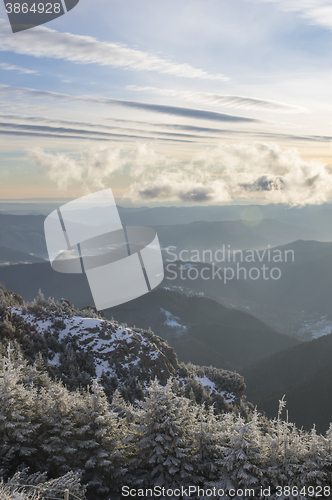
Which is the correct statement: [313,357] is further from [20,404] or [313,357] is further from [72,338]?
[20,404]

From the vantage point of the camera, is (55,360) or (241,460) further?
(55,360)

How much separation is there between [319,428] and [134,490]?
133129mm

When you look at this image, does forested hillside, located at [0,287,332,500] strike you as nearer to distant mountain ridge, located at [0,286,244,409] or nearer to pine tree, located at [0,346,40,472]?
pine tree, located at [0,346,40,472]

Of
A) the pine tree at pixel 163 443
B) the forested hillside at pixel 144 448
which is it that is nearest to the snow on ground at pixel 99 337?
the forested hillside at pixel 144 448

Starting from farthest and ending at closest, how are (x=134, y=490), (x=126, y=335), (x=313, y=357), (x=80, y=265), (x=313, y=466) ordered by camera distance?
1. (x=313, y=357)
2. (x=126, y=335)
3. (x=80, y=265)
4. (x=134, y=490)
5. (x=313, y=466)

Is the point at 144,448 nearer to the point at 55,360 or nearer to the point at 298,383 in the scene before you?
the point at 55,360

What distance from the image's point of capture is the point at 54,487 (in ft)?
49.1

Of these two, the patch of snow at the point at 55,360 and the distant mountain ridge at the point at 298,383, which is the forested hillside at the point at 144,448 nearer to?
the patch of snow at the point at 55,360

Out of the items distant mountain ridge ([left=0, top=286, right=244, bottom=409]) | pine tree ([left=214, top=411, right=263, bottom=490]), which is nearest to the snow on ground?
distant mountain ridge ([left=0, top=286, right=244, bottom=409])

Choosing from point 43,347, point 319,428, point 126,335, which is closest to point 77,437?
point 43,347

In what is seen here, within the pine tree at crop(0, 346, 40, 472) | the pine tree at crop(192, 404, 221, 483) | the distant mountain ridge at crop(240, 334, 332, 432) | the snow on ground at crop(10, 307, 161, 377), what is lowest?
the distant mountain ridge at crop(240, 334, 332, 432)

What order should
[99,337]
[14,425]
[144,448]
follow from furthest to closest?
[99,337], [144,448], [14,425]

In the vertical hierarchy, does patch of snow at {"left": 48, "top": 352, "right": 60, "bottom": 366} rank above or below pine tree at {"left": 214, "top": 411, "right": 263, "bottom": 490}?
below

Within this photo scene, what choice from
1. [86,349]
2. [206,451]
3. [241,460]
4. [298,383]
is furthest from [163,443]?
[298,383]
